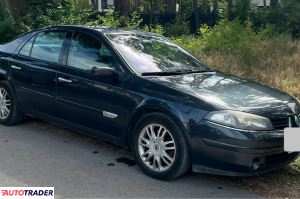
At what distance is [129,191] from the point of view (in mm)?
4305

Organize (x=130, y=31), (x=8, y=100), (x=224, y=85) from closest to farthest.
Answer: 1. (x=224, y=85)
2. (x=130, y=31)
3. (x=8, y=100)

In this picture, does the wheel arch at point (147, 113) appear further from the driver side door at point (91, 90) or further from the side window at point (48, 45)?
the side window at point (48, 45)

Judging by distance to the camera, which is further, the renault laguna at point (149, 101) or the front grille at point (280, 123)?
the front grille at point (280, 123)

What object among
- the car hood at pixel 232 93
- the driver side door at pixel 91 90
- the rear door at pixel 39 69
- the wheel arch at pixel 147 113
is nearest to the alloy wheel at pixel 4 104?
the rear door at pixel 39 69

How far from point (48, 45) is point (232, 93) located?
2702 mm

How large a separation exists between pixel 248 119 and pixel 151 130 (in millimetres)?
1034

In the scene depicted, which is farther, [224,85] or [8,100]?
[8,100]

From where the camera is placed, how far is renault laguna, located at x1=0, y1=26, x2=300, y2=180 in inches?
165

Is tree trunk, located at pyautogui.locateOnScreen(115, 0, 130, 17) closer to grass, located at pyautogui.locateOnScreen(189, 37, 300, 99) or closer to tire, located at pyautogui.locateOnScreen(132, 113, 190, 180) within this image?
grass, located at pyautogui.locateOnScreen(189, 37, 300, 99)

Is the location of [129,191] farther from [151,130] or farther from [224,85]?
[224,85]

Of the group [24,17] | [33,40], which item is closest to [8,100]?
[33,40]

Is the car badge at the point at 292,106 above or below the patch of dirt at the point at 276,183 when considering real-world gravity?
above

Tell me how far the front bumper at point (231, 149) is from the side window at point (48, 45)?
2.38m

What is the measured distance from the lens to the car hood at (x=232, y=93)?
Result: 4352mm
